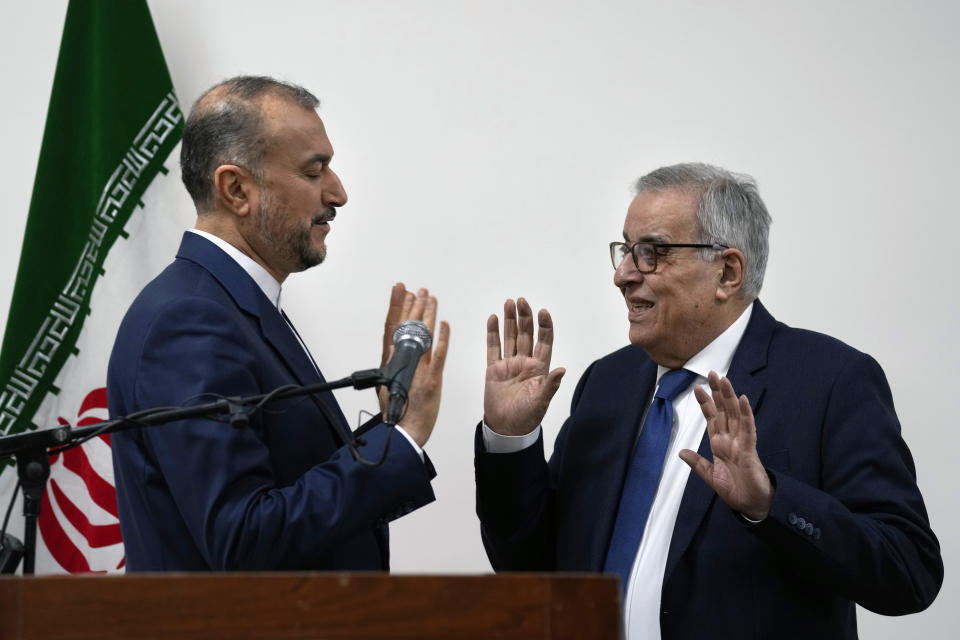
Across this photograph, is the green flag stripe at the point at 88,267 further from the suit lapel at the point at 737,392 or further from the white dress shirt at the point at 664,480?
the suit lapel at the point at 737,392

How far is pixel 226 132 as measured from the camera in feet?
7.23

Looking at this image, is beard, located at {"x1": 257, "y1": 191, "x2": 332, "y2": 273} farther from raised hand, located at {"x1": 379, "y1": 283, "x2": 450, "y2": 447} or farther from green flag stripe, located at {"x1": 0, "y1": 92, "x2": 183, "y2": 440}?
green flag stripe, located at {"x1": 0, "y1": 92, "x2": 183, "y2": 440}

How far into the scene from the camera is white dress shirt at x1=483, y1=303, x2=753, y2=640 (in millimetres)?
2188

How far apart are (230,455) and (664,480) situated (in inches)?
37.6

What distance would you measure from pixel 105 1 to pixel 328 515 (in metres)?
2.03

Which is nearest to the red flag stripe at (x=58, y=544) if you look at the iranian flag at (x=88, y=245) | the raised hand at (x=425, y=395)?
the iranian flag at (x=88, y=245)

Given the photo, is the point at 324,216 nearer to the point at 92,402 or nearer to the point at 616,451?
the point at 616,451

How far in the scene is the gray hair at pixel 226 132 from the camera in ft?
7.17

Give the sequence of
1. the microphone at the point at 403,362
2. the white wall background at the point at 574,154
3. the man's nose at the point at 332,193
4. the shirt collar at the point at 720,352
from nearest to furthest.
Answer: the microphone at the point at 403,362, the man's nose at the point at 332,193, the shirt collar at the point at 720,352, the white wall background at the point at 574,154

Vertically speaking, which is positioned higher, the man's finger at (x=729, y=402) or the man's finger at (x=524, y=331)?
the man's finger at (x=524, y=331)

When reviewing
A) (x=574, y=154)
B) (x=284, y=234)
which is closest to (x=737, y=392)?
(x=284, y=234)

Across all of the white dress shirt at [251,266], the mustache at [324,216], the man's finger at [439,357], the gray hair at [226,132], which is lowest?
the man's finger at [439,357]

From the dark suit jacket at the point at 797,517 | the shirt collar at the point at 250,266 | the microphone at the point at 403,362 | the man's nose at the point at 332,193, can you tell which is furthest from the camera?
the man's nose at the point at 332,193

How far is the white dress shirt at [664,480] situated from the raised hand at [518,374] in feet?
0.14
